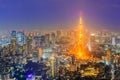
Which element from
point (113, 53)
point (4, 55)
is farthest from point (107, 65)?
point (4, 55)

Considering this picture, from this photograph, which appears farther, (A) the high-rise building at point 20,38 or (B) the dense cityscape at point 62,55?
(A) the high-rise building at point 20,38

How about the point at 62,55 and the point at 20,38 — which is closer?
the point at 62,55

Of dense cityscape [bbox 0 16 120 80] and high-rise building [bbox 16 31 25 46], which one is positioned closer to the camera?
dense cityscape [bbox 0 16 120 80]

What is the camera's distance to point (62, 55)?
459 centimetres

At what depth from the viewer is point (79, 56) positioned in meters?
4.74

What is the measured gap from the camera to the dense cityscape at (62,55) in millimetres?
4246

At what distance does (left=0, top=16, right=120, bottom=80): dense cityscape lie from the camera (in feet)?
13.9

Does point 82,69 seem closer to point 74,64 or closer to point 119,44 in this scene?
point 74,64

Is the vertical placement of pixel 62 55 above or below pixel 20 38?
below

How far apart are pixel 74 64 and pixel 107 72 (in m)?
0.48

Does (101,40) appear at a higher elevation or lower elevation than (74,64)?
higher

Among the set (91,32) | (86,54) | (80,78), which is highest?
(91,32)

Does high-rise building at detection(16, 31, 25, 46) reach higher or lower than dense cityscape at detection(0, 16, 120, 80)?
higher

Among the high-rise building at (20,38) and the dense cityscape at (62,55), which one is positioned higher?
the high-rise building at (20,38)
